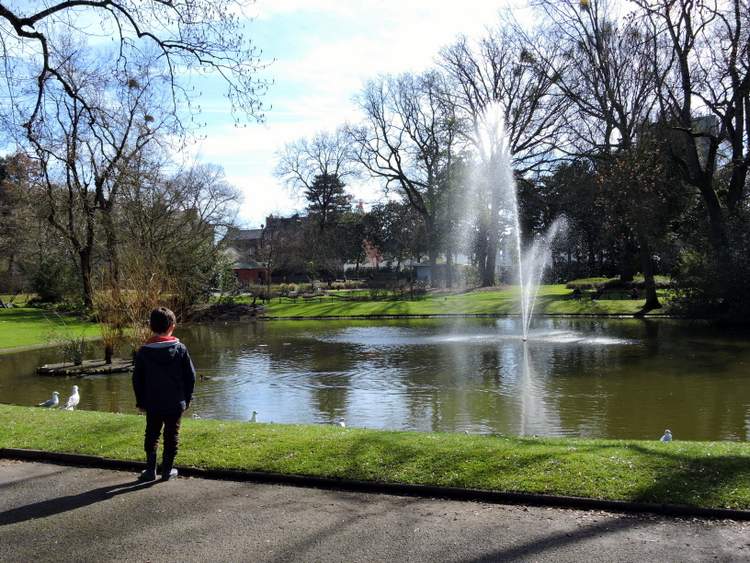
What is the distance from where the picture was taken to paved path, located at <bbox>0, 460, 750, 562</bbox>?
425 cm

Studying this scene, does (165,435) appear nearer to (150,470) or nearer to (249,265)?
(150,470)

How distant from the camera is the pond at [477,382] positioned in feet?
34.3

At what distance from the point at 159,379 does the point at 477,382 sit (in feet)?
31.1

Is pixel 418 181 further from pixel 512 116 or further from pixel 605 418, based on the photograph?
pixel 605 418

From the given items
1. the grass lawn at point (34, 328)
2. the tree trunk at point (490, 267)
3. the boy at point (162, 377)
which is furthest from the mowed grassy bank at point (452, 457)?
the tree trunk at point (490, 267)

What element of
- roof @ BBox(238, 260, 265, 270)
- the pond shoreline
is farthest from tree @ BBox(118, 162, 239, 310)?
roof @ BBox(238, 260, 265, 270)

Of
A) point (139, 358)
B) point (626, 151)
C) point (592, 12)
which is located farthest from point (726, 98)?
point (139, 358)

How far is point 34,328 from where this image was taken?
27781 mm

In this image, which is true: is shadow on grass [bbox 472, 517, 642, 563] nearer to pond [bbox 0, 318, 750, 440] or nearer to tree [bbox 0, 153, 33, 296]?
pond [bbox 0, 318, 750, 440]

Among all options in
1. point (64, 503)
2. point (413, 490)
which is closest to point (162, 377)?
point (64, 503)

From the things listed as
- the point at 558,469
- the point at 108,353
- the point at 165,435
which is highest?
the point at 165,435

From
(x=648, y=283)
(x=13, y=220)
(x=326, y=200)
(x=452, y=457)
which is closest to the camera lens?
(x=452, y=457)

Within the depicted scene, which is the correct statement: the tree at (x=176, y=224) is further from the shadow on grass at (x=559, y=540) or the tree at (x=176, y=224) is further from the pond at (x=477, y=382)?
the shadow on grass at (x=559, y=540)

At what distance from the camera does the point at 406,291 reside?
46938 millimetres
